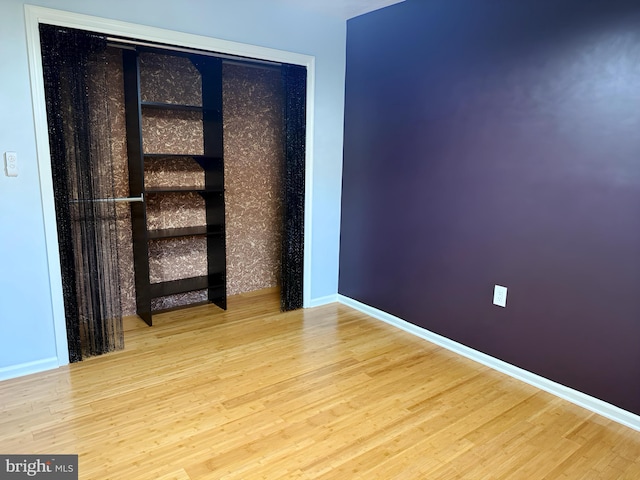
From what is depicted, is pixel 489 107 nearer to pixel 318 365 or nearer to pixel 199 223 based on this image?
pixel 318 365

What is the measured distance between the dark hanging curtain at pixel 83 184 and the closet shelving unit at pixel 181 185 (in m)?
0.35

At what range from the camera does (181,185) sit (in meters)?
3.64

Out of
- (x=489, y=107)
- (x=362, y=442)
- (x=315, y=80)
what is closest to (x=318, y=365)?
(x=362, y=442)

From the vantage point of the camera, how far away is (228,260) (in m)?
4.04

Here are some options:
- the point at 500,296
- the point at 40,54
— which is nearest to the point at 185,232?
the point at 40,54

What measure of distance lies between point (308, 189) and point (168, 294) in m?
1.42

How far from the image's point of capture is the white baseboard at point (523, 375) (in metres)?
2.27

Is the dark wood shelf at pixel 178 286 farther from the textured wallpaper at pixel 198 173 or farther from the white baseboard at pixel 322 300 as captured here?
the white baseboard at pixel 322 300

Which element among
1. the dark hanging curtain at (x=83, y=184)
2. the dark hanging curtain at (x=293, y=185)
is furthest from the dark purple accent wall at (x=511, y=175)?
the dark hanging curtain at (x=83, y=184)

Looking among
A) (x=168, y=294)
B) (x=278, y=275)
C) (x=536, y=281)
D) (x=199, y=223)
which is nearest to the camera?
(x=536, y=281)

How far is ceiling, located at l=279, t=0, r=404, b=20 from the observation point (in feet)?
10.3

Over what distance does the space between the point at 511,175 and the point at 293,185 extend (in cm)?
167

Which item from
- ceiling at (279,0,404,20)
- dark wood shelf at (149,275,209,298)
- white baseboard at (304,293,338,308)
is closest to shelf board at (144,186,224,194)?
dark wood shelf at (149,275,209,298)

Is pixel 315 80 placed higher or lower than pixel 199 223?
higher
